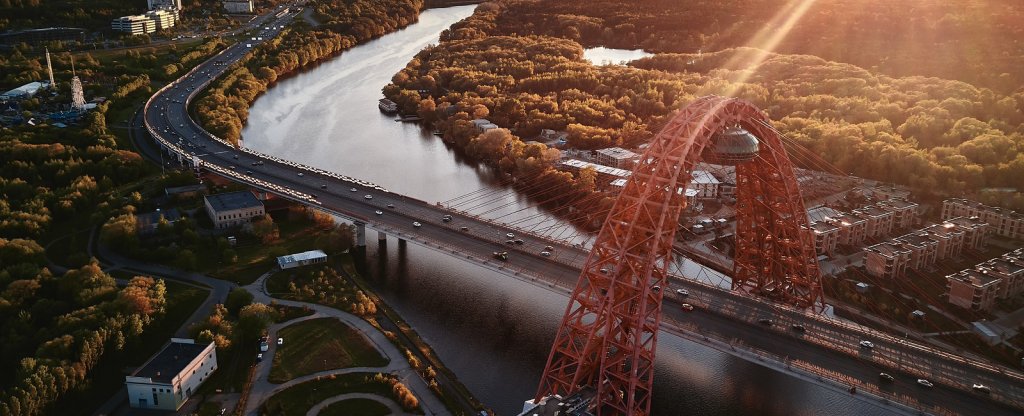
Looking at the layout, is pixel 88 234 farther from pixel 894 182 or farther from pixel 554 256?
pixel 894 182

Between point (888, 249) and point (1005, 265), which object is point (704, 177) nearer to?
point (888, 249)

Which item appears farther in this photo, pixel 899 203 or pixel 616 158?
pixel 616 158

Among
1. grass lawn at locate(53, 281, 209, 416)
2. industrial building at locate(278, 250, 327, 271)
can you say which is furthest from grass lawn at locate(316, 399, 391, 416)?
industrial building at locate(278, 250, 327, 271)

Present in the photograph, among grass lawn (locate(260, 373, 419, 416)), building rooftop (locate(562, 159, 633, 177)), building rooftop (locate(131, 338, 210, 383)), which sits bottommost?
grass lawn (locate(260, 373, 419, 416))

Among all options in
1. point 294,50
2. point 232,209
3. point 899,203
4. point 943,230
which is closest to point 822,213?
point 899,203

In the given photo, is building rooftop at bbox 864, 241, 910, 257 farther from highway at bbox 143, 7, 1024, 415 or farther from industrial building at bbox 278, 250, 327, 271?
industrial building at bbox 278, 250, 327, 271

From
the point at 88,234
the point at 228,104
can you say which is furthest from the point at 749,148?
the point at 228,104
